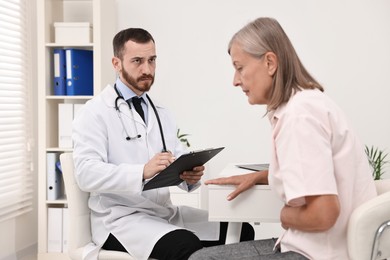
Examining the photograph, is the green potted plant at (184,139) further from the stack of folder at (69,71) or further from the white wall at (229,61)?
the stack of folder at (69,71)

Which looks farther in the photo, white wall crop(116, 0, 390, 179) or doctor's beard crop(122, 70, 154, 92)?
white wall crop(116, 0, 390, 179)

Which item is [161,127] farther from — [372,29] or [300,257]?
[372,29]

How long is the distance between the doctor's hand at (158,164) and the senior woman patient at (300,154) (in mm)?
433

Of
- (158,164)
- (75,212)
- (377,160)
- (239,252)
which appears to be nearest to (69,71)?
(75,212)

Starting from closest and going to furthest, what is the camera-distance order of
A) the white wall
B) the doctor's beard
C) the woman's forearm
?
the woman's forearm < the doctor's beard < the white wall

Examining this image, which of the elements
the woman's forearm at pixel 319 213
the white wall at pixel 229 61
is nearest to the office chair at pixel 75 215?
the woman's forearm at pixel 319 213

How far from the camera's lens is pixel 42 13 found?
12.0ft

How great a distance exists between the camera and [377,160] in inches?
152

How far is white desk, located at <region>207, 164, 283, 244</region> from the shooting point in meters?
1.70

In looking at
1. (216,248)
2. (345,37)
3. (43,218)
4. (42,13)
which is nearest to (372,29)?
(345,37)

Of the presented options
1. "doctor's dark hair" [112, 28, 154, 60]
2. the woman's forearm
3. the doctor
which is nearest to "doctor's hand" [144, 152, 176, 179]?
the doctor

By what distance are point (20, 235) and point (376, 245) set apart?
2.82 m

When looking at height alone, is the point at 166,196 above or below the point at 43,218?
above

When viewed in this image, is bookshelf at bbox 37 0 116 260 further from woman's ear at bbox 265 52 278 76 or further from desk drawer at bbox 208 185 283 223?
woman's ear at bbox 265 52 278 76
